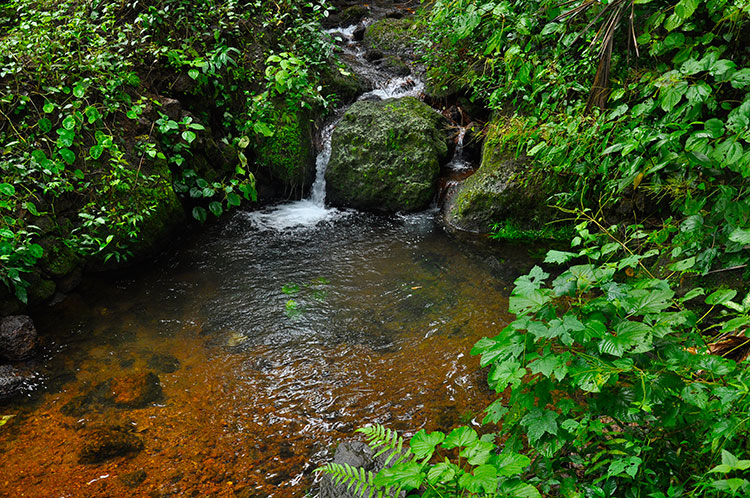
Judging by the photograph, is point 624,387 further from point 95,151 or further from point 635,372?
point 95,151

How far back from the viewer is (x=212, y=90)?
5.98 metres

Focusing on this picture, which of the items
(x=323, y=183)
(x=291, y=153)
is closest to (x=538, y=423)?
(x=291, y=153)

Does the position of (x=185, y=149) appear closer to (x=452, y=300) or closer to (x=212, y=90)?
(x=212, y=90)

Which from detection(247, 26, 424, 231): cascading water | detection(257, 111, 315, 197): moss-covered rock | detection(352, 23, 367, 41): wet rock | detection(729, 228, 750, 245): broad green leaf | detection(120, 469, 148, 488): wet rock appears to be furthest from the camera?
detection(352, 23, 367, 41): wet rock

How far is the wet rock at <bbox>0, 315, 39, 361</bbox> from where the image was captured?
137 inches

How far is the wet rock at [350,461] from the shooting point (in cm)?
230

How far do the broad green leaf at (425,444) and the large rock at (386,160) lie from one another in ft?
17.3

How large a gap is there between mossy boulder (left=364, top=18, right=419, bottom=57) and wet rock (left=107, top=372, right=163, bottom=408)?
8.59 metres

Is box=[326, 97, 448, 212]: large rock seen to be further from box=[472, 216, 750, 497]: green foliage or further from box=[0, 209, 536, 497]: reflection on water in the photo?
box=[472, 216, 750, 497]: green foliage

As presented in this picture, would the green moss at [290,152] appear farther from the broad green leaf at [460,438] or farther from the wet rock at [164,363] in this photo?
the broad green leaf at [460,438]

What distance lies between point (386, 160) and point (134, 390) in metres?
4.82

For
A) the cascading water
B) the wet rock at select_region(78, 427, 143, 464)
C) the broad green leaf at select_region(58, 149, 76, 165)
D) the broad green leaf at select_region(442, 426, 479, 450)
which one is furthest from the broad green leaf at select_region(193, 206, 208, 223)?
the broad green leaf at select_region(442, 426, 479, 450)

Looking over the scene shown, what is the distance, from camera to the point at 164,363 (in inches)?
142

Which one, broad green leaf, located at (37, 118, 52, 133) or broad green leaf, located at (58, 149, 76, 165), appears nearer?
broad green leaf, located at (58, 149, 76, 165)
